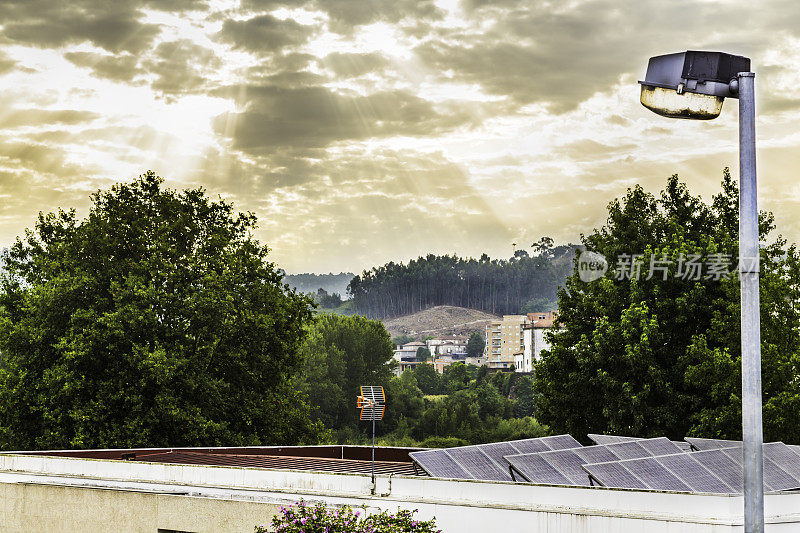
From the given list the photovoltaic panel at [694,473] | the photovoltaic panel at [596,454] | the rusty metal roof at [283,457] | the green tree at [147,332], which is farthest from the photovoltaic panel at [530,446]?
the green tree at [147,332]

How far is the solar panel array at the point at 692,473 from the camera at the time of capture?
14805mm

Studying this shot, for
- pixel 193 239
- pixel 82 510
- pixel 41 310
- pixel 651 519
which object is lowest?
pixel 82 510

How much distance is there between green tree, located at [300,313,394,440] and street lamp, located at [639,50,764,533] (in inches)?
4931

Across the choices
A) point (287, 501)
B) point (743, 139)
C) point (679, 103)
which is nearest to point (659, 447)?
point (287, 501)

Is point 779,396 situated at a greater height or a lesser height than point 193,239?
lesser

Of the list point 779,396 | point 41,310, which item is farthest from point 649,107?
point 41,310

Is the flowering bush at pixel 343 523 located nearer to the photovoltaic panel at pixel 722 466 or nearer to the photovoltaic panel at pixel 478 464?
the photovoltaic panel at pixel 478 464

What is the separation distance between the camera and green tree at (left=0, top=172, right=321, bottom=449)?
40375mm

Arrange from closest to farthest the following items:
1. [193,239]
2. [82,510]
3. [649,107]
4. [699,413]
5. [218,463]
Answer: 1. [649,107]
2. [82,510]
3. [218,463]
4. [699,413]
5. [193,239]

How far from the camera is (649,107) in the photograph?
26.2 feet

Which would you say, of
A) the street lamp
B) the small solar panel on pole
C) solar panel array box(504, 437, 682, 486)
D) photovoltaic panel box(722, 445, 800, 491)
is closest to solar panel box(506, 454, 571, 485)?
solar panel array box(504, 437, 682, 486)

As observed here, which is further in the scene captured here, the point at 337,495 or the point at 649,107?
the point at 337,495

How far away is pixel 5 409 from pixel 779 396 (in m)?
36.2

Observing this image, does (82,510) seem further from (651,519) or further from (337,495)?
(651,519)
